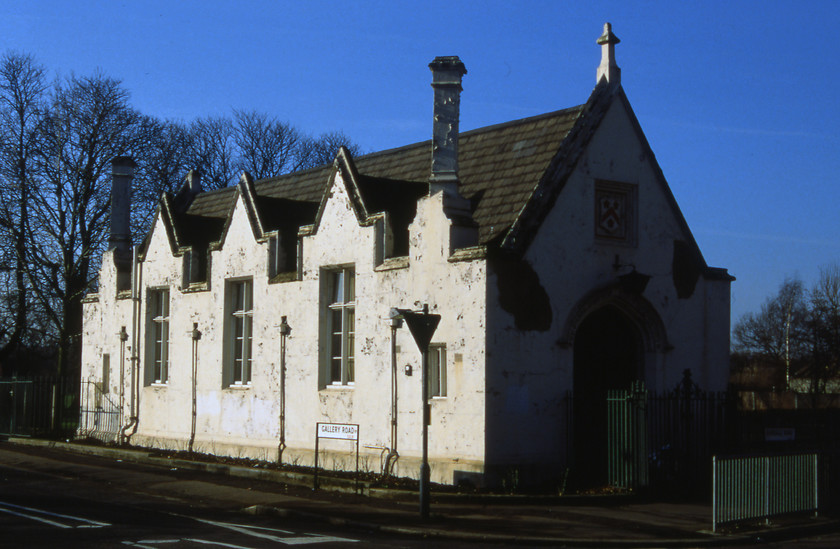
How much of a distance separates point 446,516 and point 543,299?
4.74m

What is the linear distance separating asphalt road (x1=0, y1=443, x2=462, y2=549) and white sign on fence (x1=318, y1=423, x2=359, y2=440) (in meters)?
1.30

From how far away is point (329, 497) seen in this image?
1734 centimetres

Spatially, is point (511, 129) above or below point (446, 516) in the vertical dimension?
above

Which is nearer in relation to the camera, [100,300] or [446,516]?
[446,516]

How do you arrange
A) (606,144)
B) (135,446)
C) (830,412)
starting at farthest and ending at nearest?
(135,446), (830,412), (606,144)

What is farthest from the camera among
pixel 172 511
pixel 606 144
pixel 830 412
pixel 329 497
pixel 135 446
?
pixel 135 446

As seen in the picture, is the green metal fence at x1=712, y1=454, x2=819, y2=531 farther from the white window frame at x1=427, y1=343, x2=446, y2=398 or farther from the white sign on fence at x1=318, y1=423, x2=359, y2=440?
the white sign on fence at x1=318, y1=423, x2=359, y2=440

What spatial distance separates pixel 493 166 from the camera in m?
20.4

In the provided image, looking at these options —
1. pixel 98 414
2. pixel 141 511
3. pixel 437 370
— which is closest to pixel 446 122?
pixel 437 370

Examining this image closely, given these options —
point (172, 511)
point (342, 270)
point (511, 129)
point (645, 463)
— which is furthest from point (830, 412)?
point (172, 511)

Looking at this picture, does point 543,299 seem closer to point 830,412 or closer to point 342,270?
point 342,270

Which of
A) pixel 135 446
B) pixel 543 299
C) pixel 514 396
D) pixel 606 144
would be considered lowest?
pixel 135 446

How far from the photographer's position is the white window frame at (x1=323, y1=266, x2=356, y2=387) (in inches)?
823

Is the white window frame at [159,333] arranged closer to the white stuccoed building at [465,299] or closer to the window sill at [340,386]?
the white stuccoed building at [465,299]
